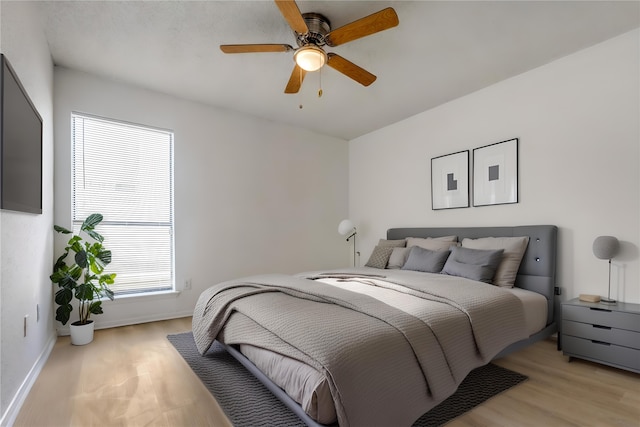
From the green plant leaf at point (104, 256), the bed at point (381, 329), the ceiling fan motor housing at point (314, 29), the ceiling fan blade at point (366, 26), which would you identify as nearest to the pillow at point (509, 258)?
the bed at point (381, 329)

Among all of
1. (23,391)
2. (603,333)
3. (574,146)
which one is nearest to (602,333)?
(603,333)

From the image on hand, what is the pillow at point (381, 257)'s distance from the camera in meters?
3.95

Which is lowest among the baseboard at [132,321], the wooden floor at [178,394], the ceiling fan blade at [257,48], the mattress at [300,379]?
the baseboard at [132,321]

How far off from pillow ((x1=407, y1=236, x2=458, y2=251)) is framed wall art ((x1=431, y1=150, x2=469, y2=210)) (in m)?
0.44

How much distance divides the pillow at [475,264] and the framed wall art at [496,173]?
0.72 metres

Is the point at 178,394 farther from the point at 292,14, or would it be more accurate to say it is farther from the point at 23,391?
the point at 292,14

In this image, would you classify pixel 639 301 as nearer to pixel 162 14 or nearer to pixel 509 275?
pixel 509 275

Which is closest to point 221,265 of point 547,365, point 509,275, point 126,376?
point 126,376

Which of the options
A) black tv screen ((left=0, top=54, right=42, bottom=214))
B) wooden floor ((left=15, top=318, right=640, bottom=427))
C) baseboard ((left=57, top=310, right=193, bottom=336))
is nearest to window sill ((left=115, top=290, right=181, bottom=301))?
baseboard ((left=57, top=310, right=193, bottom=336))

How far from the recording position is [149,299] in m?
3.63

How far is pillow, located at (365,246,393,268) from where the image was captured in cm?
395

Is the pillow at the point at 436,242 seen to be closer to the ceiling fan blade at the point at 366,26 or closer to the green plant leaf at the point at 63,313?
the ceiling fan blade at the point at 366,26

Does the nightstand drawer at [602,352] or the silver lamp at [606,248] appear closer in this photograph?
the nightstand drawer at [602,352]

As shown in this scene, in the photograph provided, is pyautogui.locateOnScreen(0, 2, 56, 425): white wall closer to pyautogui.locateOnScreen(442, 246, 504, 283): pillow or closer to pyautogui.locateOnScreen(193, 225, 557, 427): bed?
pyautogui.locateOnScreen(193, 225, 557, 427): bed
